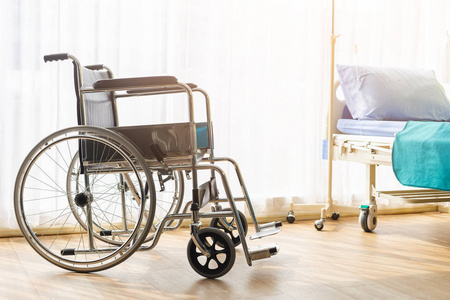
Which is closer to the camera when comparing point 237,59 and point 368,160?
point 368,160

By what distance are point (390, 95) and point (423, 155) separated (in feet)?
1.67

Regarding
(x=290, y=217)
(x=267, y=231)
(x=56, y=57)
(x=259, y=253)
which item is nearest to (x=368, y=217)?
(x=290, y=217)

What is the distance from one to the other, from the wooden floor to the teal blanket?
0.29m

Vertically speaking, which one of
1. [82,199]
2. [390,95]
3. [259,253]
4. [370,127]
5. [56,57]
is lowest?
[259,253]

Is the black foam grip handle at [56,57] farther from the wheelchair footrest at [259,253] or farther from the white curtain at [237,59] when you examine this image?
the wheelchair footrest at [259,253]

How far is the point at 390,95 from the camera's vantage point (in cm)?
263

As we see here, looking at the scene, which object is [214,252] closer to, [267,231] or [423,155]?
[267,231]

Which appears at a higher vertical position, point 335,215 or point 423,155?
point 423,155

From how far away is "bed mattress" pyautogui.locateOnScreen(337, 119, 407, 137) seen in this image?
7.91 feet

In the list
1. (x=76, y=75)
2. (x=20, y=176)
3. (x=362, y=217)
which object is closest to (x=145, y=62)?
(x=76, y=75)

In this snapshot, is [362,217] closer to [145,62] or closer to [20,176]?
[145,62]

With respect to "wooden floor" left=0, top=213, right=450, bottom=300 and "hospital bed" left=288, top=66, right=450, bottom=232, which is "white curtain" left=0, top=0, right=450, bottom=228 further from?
"wooden floor" left=0, top=213, right=450, bottom=300

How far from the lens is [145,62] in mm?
2621

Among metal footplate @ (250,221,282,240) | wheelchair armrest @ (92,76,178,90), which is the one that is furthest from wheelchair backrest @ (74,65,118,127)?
metal footplate @ (250,221,282,240)
